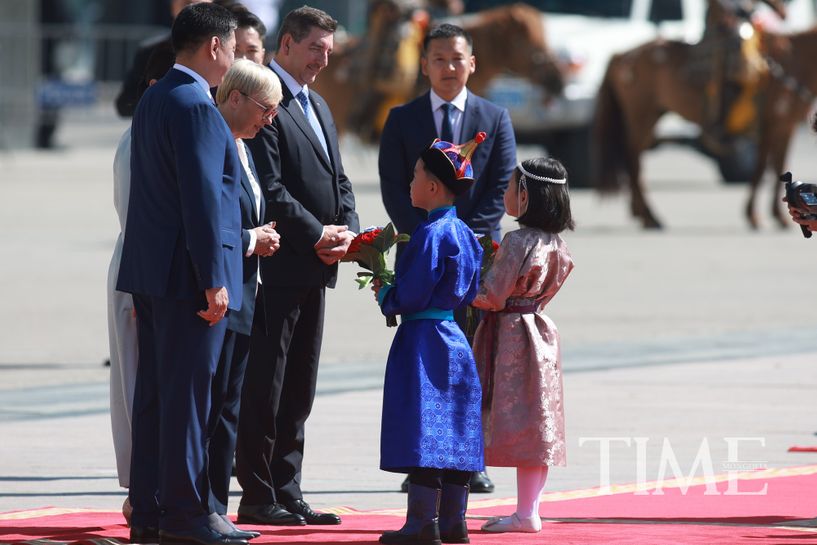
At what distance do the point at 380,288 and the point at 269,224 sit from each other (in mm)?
408

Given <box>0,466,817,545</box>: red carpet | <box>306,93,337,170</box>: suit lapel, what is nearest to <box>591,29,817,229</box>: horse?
<box>0,466,817,545</box>: red carpet

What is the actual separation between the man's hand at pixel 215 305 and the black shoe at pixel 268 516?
0.91 meters

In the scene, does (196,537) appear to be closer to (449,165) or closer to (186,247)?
(186,247)

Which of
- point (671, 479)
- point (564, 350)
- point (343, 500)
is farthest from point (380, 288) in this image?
point (564, 350)

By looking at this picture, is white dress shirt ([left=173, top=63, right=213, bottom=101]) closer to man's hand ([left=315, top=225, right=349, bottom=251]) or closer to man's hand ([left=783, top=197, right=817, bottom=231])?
man's hand ([left=315, top=225, right=349, bottom=251])

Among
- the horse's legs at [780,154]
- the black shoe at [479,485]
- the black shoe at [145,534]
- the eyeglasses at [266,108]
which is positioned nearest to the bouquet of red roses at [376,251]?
the eyeglasses at [266,108]

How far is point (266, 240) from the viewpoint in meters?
5.91

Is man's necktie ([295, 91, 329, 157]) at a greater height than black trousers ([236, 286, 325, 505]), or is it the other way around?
man's necktie ([295, 91, 329, 157])

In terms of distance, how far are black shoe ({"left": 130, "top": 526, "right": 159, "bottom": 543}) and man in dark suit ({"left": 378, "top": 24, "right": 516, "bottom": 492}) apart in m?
1.83

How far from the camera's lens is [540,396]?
615 cm

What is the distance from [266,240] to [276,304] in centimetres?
53

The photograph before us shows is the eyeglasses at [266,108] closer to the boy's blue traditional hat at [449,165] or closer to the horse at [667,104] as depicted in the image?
the boy's blue traditional hat at [449,165]

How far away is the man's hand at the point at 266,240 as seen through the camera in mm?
5898

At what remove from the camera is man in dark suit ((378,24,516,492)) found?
23.8 feet
